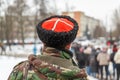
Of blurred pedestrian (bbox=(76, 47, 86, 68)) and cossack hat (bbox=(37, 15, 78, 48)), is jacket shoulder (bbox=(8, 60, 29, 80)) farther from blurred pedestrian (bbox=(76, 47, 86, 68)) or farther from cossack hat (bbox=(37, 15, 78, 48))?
blurred pedestrian (bbox=(76, 47, 86, 68))

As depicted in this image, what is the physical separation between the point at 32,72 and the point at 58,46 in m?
0.26

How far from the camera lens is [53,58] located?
9.29ft

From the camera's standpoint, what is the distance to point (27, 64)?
2850mm

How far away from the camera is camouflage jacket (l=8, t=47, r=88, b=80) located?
2.76 metres

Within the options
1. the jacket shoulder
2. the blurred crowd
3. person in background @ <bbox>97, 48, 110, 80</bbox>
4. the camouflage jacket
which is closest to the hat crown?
the camouflage jacket

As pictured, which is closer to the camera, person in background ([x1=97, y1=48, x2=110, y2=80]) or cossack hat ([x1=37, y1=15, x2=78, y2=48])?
cossack hat ([x1=37, y1=15, x2=78, y2=48])

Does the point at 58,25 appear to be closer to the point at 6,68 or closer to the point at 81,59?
the point at 6,68

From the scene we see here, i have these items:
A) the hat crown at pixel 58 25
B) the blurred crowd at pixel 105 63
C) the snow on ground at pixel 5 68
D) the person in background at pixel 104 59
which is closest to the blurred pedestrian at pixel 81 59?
the blurred crowd at pixel 105 63

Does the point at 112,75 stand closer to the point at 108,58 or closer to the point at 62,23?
the point at 108,58

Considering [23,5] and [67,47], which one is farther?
[23,5]

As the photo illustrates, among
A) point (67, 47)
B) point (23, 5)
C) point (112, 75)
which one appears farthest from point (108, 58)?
point (23, 5)

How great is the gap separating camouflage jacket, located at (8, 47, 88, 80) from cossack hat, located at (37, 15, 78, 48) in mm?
97

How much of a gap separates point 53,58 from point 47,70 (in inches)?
4.2

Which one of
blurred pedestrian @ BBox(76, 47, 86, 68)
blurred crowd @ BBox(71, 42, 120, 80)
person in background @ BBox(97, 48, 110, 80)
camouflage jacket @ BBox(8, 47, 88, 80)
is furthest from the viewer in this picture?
blurred pedestrian @ BBox(76, 47, 86, 68)
